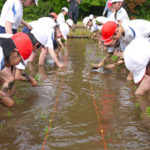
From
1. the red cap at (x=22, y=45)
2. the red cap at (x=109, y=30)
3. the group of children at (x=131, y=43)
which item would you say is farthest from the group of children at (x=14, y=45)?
the group of children at (x=131, y=43)

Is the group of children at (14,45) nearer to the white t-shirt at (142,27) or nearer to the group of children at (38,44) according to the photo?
the group of children at (38,44)

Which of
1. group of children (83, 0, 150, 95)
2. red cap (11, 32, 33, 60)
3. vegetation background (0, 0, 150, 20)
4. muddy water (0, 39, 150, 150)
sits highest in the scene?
red cap (11, 32, 33, 60)

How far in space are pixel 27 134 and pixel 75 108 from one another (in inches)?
38.2

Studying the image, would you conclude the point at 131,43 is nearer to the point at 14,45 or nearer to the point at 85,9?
the point at 14,45

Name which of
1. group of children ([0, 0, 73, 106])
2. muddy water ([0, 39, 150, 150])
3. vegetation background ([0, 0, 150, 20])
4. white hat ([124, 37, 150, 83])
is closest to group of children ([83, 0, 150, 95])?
white hat ([124, 37, 150, 83])

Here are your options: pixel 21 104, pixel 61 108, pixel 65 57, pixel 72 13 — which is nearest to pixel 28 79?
pixel 21 104

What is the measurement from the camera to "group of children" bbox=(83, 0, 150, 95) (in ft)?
9.66

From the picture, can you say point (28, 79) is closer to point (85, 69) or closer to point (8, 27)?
point (8, 27)

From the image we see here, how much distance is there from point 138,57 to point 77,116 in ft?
3.52

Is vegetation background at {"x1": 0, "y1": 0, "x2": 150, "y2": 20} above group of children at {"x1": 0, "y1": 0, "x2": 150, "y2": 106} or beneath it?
beneath

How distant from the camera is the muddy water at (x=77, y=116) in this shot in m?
2.70

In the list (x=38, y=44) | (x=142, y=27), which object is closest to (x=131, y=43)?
(x=38, y=44)

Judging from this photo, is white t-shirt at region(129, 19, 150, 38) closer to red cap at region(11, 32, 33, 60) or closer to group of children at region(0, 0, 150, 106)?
group of children at region(0, 0, 150, 106)

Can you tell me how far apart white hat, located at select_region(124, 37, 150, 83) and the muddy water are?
0.63 meters
